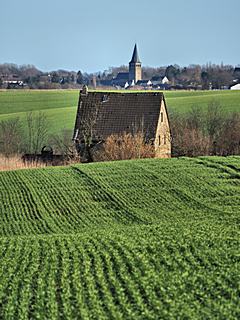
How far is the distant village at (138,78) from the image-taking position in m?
113

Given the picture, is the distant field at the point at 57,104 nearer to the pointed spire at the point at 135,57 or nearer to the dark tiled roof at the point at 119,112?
the dark tiled roof at the point at 119,112

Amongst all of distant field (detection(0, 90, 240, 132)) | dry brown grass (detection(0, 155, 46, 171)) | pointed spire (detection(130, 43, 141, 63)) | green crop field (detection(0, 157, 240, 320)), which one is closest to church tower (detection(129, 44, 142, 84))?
pointed spire (detection(130, 43, 141, 63))

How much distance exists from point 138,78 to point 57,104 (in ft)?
272

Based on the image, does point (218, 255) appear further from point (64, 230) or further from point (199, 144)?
point (199, 144)

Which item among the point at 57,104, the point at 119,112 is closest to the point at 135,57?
the point at 57,104

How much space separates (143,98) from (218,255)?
31106 mm

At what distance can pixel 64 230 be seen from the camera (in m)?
21.0

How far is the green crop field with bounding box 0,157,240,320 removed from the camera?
36.3 feet

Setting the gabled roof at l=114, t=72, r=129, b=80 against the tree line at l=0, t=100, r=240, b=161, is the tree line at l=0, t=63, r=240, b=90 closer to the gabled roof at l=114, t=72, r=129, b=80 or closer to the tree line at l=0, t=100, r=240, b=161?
the gabled roof at l=114, t=72, r=129, b=80

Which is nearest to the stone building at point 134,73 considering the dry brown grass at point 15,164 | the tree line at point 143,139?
the tree line at point 143,139

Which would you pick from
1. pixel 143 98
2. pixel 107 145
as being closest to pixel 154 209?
pixel 107 145

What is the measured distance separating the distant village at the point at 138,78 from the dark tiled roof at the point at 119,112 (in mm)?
67684

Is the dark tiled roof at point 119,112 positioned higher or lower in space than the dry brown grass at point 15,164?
higher

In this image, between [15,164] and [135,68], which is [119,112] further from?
[135,68]
